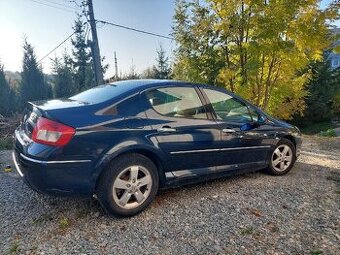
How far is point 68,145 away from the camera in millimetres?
3123

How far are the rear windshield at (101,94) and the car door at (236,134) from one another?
116 cm

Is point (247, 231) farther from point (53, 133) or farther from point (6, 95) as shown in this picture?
point (6, 95)

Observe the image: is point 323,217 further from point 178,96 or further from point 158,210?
point 178,96

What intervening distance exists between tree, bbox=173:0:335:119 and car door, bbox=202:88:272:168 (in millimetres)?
3319

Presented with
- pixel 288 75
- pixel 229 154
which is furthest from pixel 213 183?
pixel 288 75

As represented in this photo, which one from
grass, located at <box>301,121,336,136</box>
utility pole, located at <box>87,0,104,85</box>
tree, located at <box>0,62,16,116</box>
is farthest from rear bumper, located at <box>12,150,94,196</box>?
tree, located at <box>0,62,16,116</box>

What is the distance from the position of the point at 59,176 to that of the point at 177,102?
64.0 inches

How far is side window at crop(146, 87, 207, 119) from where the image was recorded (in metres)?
3.80

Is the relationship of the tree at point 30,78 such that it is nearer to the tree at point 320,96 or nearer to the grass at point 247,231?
the tree at point 320,96

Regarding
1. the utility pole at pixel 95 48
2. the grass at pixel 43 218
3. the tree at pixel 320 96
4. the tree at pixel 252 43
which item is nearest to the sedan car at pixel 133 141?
the grass at pixel 43 218

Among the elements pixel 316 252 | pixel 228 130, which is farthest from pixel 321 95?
pixel 316 252

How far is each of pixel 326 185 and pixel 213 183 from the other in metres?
1.69

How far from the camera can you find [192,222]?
3.48 meters

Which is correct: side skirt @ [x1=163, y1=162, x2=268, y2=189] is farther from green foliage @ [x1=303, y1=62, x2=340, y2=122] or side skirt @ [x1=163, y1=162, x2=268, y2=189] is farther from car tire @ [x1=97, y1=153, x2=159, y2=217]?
green foliage @ [x1=303, y1=62, x2=340, y2=122]
